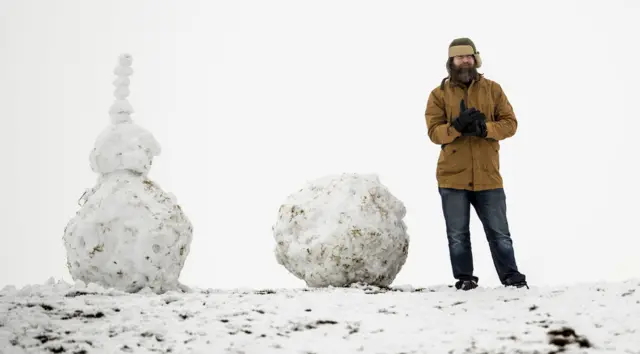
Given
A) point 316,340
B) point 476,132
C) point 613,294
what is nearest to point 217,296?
point 316,340

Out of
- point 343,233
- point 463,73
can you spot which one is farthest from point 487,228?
point 463,73

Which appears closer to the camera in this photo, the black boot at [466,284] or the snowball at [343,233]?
the black boot at [466,284]

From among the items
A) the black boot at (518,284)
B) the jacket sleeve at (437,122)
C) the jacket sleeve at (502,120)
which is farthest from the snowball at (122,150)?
the black boot at (518,284)

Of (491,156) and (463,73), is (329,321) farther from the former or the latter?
(463,73)

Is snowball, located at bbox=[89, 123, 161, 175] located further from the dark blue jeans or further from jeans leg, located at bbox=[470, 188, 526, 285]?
jeans leg, located at bbox=[470, 188, 526, 285]

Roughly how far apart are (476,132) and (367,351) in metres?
2.67

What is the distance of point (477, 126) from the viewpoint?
6.40 meters

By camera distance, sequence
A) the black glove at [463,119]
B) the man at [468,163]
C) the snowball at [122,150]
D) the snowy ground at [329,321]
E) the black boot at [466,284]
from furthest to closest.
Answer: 1. the snowball at [122,150]
2. the man at [468,163]
3. the black boot at [466,284]
4. the black glove at [463,119]
5. the snowy ground at [329,321]

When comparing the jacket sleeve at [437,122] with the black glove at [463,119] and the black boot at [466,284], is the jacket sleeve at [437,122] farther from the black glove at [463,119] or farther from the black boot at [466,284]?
the black boot at [466,284]

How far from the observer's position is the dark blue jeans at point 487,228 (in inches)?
262

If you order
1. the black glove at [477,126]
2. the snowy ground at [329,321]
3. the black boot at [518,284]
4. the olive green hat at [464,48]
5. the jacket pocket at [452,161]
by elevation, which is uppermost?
the olive green hat at [464,48]

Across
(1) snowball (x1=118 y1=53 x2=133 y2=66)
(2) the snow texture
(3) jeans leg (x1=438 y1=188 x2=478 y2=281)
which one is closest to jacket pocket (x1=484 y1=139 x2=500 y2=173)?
(3) jeans leg (x1=438 y1=188 x2=478 y2=281)

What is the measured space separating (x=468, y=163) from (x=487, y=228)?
70cm

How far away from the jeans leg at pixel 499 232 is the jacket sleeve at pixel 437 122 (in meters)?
0.67
